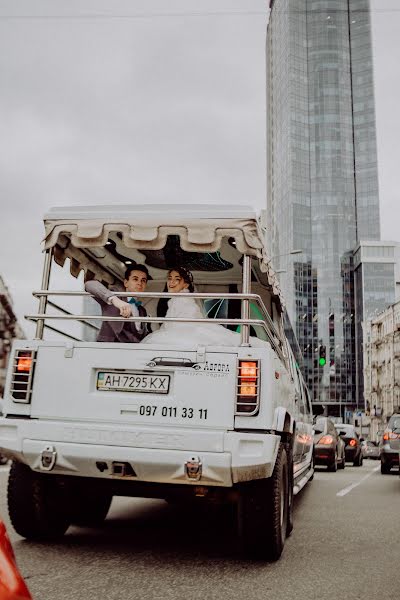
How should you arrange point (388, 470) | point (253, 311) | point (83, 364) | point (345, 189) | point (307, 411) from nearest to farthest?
point (83, 364) → point (253, 311) → point (307, 411) → point (388, 470) → point (345, 189)

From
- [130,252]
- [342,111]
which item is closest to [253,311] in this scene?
[130,252]

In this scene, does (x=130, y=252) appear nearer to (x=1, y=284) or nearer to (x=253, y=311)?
(x=253, y=311)

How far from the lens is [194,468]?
14.5ft

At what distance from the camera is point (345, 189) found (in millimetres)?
141750

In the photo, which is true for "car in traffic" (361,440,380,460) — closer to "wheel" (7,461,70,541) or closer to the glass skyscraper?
"wheel" (7,461,70,541)

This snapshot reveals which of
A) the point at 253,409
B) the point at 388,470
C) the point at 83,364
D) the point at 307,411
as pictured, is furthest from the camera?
the point at 388,470

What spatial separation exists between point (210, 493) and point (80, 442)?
98cm

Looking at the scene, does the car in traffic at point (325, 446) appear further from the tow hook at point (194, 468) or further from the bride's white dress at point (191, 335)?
the tow hook at point (194, 468)

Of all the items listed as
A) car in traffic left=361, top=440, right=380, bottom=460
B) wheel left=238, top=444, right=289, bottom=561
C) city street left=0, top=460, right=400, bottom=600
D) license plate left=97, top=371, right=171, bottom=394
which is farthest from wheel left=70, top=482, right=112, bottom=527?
car in traffic left=361, top=440, right=380, bottom=460

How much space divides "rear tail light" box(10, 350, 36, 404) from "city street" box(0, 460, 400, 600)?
1.12 m

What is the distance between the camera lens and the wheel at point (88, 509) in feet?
18.9

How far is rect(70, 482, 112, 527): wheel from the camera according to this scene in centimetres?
575

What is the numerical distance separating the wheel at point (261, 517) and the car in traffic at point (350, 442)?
17860mm

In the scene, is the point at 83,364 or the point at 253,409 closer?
the point at 253,409
